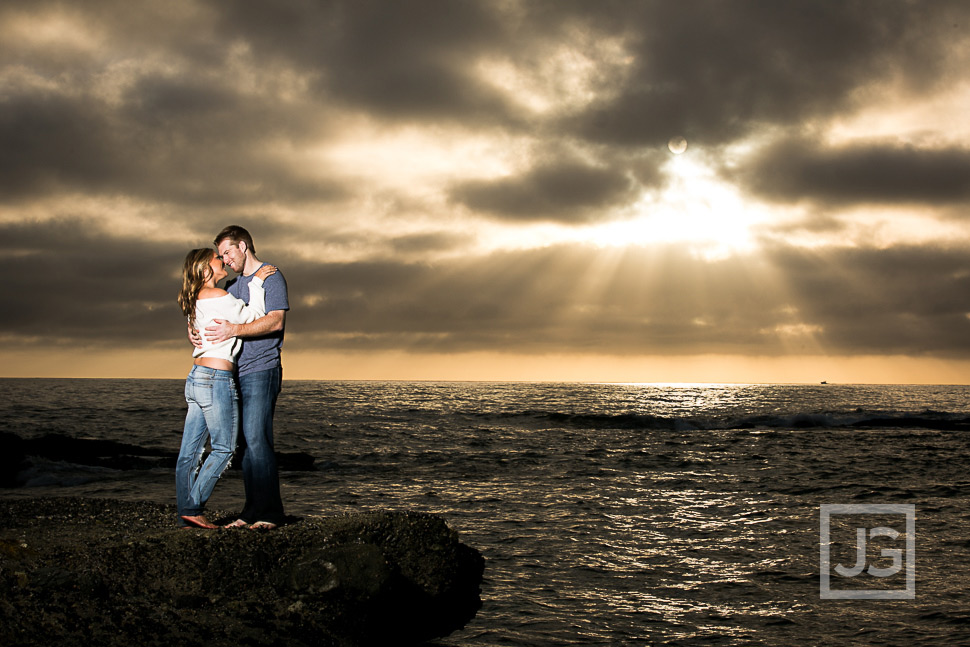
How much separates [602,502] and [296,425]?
85.4 ft

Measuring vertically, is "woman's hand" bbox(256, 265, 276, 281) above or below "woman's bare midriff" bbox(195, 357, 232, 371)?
above

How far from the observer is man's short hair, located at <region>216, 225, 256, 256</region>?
5652mm

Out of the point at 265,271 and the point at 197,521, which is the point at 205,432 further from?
the point at 265,271

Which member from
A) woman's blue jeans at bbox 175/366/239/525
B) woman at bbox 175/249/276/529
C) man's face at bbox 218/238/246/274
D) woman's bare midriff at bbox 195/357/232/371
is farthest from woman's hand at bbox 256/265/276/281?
woman's blue jeans at bbox 175/366/239/525

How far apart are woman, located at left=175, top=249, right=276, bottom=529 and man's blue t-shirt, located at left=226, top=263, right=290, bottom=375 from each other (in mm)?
68

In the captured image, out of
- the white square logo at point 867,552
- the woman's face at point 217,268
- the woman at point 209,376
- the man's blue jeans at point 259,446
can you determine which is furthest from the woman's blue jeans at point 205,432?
the white square logo at point 867,552

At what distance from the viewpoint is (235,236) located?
569 cm

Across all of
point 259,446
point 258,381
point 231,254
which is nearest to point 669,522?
point 259,446

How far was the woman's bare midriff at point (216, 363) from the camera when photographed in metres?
5.51

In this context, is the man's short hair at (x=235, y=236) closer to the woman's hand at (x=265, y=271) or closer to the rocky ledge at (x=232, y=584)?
the woman's hand at (x=265, y=271)

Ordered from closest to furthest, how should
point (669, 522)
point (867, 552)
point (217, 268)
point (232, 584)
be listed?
point (232, 584) → point (217, 268) → point (867, 552) → point (669, 522)

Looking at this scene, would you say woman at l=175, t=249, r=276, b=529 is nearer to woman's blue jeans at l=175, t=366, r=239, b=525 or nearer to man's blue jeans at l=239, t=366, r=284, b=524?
woman's blue jeans at l=175, t=366, r=239, b=525

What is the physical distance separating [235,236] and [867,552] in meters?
A: 8.30

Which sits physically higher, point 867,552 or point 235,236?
point 235,236
